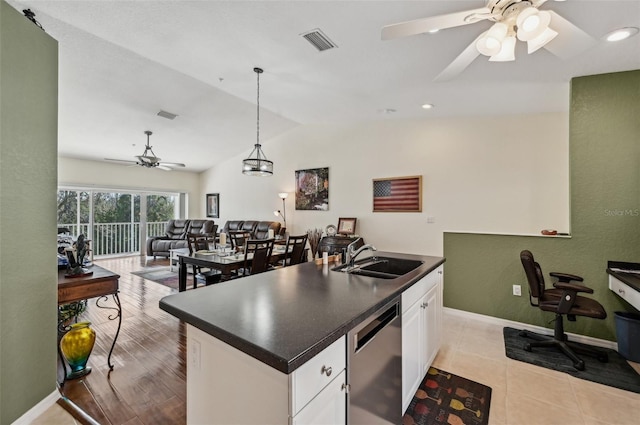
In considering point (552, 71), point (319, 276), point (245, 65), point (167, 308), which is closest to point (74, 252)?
point (167, 308)

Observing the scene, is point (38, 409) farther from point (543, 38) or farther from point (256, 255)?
point (543, 38)

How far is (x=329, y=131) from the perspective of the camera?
5891 mm

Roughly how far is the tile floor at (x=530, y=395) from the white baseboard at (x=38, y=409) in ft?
0.11

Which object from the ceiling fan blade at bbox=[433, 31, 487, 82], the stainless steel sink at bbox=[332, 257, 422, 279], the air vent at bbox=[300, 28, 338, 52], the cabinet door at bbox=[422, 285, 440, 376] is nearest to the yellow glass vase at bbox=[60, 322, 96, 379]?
the stainless steel sink at bbox=[332, 257, 422, 279]

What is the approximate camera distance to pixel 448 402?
1967 millimetres

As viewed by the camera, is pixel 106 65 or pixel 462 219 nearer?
pixel 106 65

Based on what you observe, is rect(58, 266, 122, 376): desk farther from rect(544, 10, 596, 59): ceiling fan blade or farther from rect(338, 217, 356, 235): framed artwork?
rect(338, 217, 356, 235): framed artwork

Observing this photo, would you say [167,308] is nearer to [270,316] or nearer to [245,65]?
[270,316]

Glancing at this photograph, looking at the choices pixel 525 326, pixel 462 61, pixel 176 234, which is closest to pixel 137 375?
pixel 462 61

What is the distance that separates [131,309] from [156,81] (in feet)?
10.6

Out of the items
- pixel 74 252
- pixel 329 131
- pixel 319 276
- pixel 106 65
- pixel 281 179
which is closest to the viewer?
pixel 319 276

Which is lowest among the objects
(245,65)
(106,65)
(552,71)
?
(552,71)

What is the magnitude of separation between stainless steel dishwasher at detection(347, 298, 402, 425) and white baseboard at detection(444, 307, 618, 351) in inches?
99.6

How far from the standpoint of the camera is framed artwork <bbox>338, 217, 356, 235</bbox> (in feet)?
17.4
